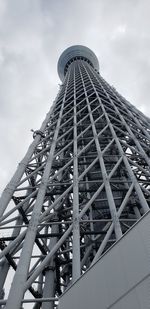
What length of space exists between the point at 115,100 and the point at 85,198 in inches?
642


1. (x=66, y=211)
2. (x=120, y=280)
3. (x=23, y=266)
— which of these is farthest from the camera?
(x=66, y=211)

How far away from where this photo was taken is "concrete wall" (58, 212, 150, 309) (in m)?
5.21

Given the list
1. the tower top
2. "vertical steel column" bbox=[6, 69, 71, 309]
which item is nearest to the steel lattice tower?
"vertical steel column" bbox=[6, 69, 71, 309]

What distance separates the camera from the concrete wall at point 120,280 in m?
5.21

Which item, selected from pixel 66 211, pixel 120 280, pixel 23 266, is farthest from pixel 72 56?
pixel 120 280

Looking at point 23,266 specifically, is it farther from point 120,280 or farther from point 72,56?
point 72,56

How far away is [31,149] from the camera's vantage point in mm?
18109

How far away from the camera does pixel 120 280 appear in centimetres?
565

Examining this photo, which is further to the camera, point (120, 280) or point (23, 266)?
point (23, 266)

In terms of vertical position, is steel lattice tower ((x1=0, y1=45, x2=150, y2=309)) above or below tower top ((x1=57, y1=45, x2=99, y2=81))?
below

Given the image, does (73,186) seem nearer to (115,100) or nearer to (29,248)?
(29,248)

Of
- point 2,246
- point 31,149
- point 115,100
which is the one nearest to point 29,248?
point 2,246

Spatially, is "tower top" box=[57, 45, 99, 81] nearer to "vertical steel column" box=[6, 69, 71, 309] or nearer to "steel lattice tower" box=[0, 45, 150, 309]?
"steel lattice tower" box=[0, 45, 150, 309]

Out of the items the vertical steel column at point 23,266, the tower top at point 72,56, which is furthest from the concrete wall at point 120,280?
the tower top at point 72,56
